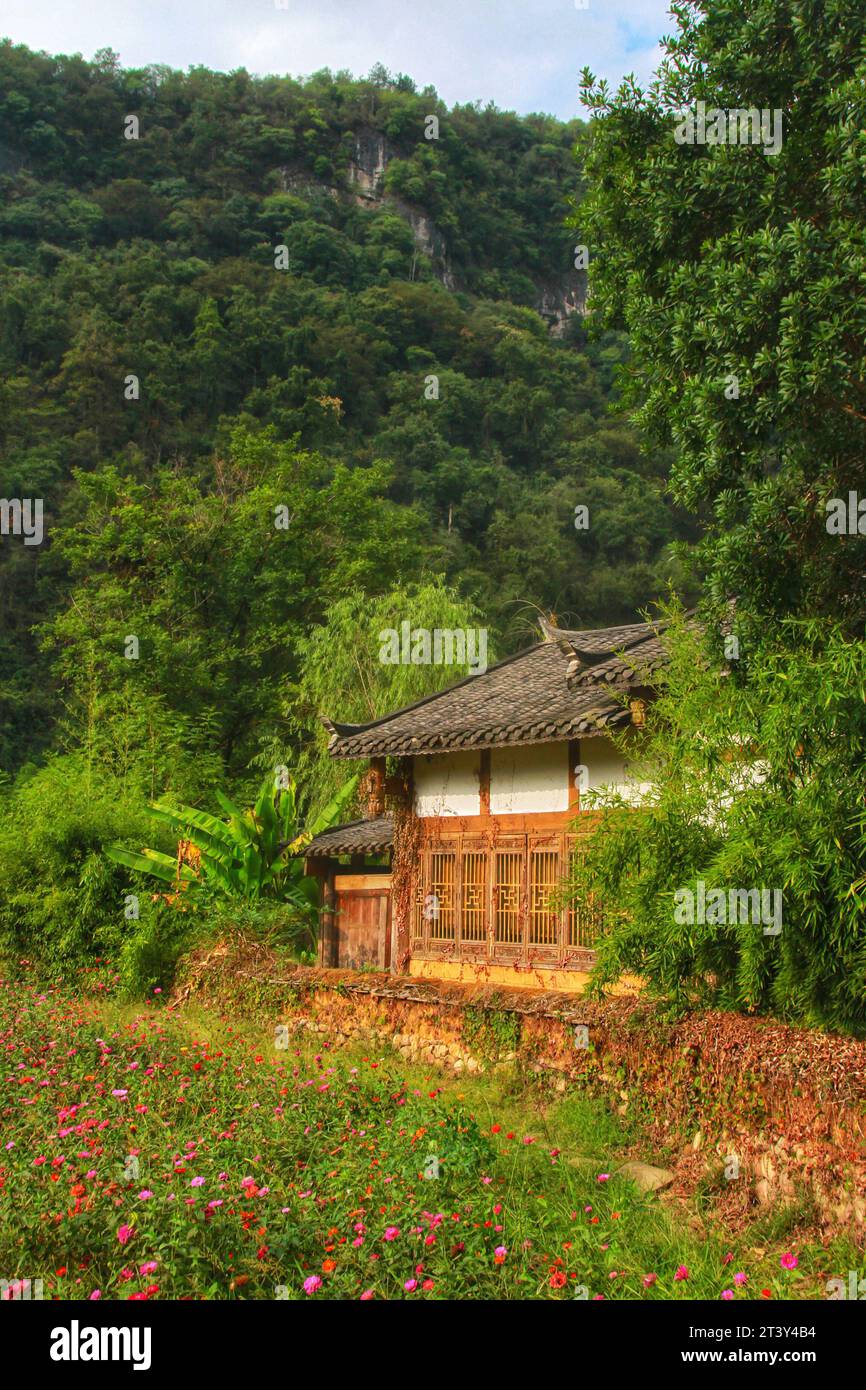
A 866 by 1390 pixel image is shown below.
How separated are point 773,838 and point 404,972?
839cm

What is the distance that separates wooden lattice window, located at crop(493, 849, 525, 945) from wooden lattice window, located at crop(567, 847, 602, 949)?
88 centimetres

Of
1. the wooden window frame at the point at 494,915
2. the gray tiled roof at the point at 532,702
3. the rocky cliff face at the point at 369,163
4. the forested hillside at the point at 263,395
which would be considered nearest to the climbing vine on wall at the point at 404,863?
the wooden window frame at the point at 494,915

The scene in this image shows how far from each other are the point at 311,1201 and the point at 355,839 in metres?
12.3

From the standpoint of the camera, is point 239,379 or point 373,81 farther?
point 373,81

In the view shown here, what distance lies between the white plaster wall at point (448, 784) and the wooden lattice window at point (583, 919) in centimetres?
216

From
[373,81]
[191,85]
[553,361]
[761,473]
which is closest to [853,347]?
[761,473]

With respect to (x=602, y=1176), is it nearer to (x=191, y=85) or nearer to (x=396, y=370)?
(x=396, y=370)

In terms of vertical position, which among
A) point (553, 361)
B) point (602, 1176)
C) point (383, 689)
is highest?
point (553, 361)

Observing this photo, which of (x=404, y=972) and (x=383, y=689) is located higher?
(x=383, y=689)

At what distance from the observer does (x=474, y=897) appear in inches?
579

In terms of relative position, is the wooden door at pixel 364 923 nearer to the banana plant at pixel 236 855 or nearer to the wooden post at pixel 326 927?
the wooden post at pixel 326 927

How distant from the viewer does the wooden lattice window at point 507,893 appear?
14070 millimetres

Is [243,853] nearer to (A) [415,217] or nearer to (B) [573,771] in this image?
(B) [573,771]

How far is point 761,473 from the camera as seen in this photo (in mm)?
10023
